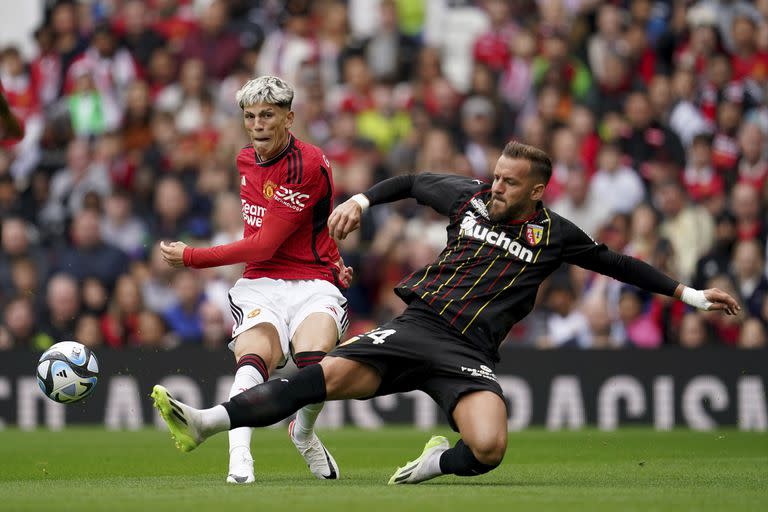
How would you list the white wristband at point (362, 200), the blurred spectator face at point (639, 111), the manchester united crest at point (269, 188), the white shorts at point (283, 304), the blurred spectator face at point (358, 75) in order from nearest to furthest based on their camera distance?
the white wristband at point (362, 200), the manchester united crest at point (269, 188), the white shorts at point (283, 304), the blurred spectator face at point (639, 111), the blurred spectator face at point (358, 75)

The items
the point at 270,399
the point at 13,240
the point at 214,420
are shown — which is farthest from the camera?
the point at 13,240

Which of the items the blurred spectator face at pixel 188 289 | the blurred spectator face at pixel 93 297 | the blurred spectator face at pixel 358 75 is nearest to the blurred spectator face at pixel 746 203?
the blurred spectator face at pixel 358 75

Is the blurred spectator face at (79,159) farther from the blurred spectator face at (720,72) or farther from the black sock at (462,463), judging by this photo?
the black sock at (462,463)

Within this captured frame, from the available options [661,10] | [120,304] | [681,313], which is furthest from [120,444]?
[661,10]

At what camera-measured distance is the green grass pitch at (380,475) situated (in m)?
6.96

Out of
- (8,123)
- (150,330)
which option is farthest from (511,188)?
(150,330)

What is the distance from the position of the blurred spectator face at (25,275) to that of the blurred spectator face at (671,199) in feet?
23.9

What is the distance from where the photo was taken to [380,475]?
30.7 feet

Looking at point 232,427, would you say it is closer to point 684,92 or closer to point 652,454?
point 652,454

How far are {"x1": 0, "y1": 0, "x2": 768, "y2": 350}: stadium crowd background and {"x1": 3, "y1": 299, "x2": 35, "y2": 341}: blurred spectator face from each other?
3 centimetres

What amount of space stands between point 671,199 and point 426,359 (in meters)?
8.08

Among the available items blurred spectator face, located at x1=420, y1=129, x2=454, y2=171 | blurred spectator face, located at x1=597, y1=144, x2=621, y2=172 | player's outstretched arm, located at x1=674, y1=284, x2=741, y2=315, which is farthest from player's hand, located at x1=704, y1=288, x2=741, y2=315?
blurred spectator face, located at x1=420, y1=129, x2=454, y2=171

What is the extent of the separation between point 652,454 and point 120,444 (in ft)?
15.9

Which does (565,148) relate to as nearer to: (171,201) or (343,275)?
(171,201)
